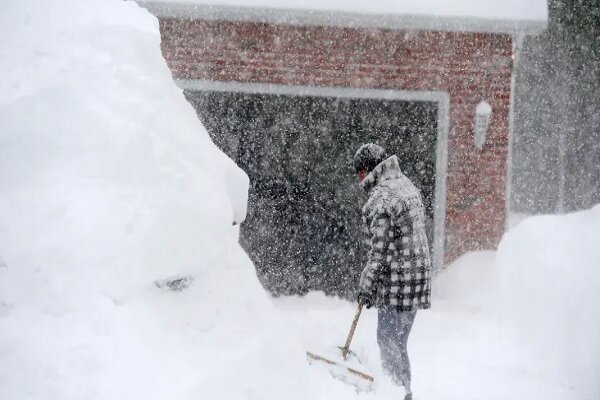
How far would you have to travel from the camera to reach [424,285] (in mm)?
3684

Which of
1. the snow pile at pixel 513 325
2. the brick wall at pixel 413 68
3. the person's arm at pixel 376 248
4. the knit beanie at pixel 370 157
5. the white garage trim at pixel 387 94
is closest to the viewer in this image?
the person's arm at pixel 376 248

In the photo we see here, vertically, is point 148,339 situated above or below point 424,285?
above

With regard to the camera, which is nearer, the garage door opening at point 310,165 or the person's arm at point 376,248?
the person's arm at point 376,248

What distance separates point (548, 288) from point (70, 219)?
4377 mm

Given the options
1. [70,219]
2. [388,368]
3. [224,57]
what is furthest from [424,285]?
[224,57]

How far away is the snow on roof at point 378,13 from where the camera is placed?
645 cm

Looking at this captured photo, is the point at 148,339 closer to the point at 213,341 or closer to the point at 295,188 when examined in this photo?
the point at 213,341

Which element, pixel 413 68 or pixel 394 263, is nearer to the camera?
pixel 394 263

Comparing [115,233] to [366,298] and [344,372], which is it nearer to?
[366,298]

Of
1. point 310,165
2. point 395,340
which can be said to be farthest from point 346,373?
point 310,165

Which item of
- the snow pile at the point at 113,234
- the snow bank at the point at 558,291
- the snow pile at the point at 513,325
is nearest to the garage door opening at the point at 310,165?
the snow pile at the point at 513,325

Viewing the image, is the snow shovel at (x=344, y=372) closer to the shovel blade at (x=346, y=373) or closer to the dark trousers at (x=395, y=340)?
the shovel blade at (x=346, y=373)

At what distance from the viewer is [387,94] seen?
7.02 meters

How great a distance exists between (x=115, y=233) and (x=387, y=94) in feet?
18.3
